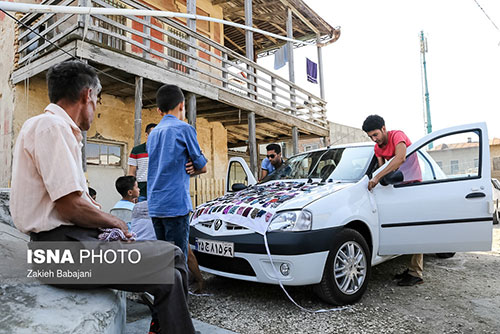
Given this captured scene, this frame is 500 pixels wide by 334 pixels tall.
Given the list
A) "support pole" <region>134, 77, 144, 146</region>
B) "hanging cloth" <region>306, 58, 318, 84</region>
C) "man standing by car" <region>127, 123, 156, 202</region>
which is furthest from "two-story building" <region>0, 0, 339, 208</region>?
"man standing by car" <region>127, 123, 156, 202</region>

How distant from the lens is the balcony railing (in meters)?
5.85

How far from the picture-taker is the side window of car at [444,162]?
134 inches

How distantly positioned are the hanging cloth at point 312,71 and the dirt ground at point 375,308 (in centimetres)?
1025

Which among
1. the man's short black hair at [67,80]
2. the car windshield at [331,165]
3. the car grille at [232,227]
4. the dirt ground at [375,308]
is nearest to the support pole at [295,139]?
the car windshield at [331,165]

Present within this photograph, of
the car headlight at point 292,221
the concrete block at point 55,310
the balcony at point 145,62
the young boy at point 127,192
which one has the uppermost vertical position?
the balcony at point 145,62

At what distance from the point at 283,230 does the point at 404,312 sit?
1273mm

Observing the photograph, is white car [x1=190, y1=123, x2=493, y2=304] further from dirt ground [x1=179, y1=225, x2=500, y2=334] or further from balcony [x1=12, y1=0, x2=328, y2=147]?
balcony [x1=12, y1=0, x2=328, y2=147]

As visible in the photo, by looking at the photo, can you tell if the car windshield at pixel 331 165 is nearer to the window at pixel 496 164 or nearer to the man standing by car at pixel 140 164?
the man standing by car at pixel 140 164

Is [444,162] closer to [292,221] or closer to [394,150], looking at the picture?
[394,150]

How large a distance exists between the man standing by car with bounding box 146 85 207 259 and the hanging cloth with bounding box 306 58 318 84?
11427 mm

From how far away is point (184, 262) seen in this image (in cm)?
172

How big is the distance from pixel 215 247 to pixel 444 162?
2.90 meters

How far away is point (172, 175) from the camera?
2.45 meters

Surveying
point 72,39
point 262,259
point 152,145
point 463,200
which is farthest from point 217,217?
point 72,39
